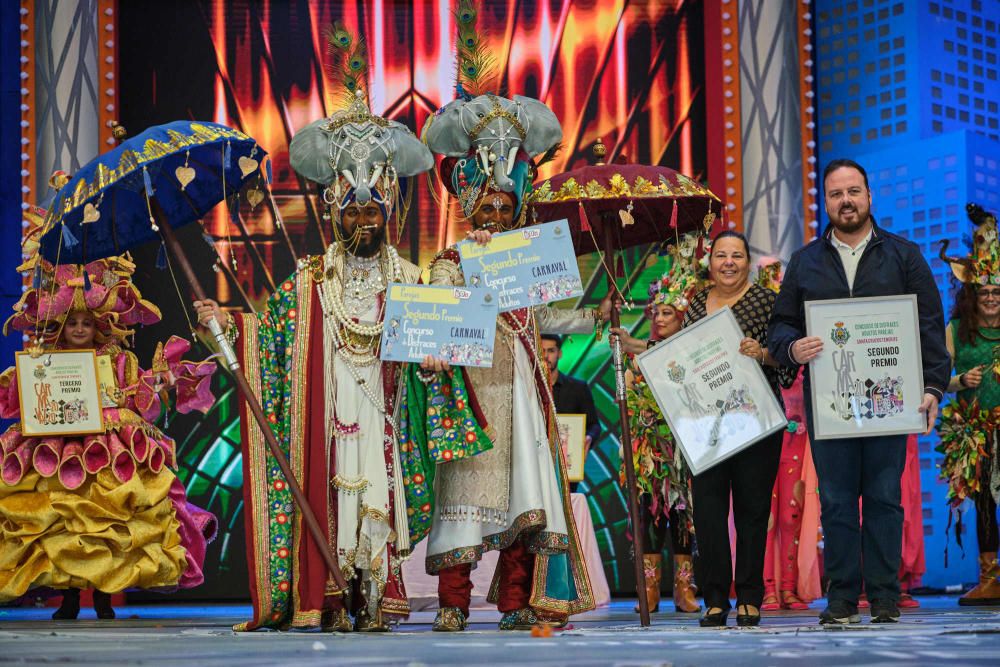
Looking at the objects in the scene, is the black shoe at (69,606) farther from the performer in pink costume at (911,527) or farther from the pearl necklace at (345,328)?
the performer in pink costume at (911,527)

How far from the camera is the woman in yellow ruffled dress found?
7250mm

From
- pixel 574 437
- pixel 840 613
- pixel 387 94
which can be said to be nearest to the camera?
pixel 840 613

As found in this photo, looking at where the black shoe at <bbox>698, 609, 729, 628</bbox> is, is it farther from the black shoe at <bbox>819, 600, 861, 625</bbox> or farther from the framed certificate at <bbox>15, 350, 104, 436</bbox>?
the framed certificate at <bbox>15, 350, 104, 436</bbox>

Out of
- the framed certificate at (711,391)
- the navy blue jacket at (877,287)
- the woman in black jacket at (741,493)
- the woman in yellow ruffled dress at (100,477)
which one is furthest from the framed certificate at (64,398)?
the navy blue jacket at (877,287)

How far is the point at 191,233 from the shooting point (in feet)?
31.7

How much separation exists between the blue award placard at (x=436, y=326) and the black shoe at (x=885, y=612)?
175 centimetres

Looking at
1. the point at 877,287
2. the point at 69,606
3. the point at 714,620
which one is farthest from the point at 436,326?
the point at 69,606

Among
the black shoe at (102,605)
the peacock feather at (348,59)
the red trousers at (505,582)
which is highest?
the peacock feather at (348,59)

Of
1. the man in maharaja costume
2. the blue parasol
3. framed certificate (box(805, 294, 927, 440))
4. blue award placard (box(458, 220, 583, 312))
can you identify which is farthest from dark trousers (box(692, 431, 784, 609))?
the blue parasol

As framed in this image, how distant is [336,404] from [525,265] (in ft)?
3.12

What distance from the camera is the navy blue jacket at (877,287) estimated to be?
17.6 ft

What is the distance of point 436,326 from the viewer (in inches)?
216

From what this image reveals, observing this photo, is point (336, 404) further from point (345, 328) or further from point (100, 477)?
point (100, 477)

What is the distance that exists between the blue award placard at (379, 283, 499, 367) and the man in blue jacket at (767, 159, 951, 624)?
1.15m
